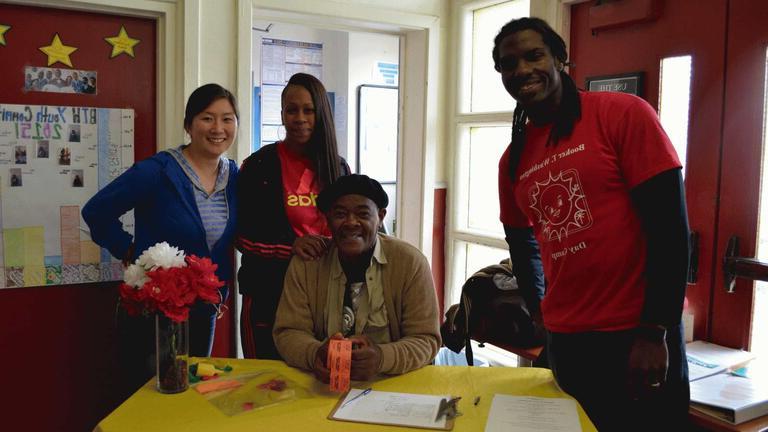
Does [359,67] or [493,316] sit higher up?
[359,67]

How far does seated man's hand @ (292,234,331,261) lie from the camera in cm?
193

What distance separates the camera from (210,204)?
226 cm

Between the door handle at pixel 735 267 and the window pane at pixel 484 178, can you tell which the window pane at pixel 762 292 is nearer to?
the door handle at pixel 735 267

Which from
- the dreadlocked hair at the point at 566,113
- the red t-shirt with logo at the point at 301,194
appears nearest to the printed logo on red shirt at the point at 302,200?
the red t-shirt with logo at the point at 301,194

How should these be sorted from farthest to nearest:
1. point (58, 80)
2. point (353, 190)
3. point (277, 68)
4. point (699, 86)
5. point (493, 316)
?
1. point (277, 68)
2. point (58, 80)
3. point (493, 316)
4. point (699, 86)
5. point (353, 190)

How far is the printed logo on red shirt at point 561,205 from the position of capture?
1.53 m

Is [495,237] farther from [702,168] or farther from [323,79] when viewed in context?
[323,79]

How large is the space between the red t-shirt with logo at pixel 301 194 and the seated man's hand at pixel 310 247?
255 mm

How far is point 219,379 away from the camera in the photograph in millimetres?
1687

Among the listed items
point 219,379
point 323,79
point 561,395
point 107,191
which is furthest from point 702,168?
point 323,79

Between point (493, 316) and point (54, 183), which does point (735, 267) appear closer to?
point (493, 316)

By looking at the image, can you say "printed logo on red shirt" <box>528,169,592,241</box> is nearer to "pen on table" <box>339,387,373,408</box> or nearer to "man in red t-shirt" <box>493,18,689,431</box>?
"man in red t-shirt" <box>493,18,689,431</box>

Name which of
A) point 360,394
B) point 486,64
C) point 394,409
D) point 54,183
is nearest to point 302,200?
point 360,394

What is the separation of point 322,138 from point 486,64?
62.3 inches
